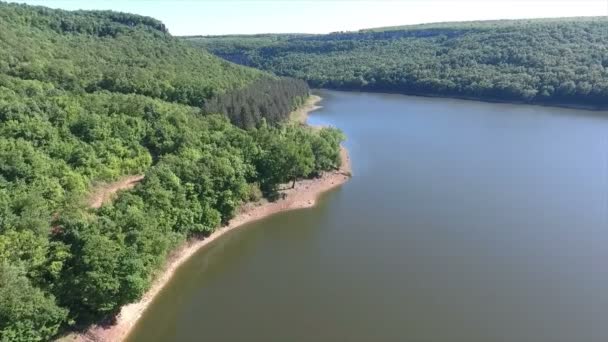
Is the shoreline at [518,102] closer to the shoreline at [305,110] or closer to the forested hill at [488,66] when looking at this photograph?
the forested hill at [488,66]

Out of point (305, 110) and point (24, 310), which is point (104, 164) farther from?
point (305, 110)

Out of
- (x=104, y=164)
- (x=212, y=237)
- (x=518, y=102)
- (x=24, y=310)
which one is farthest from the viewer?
(x=518, y=102)

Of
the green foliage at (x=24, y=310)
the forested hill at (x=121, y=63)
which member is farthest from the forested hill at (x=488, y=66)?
the green foliage at (x=24, y=310)

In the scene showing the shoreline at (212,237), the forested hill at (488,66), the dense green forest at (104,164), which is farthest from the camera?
the forested hill at (488,66)

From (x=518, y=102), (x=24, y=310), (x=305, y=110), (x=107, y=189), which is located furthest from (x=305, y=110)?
(x=24, y=310)

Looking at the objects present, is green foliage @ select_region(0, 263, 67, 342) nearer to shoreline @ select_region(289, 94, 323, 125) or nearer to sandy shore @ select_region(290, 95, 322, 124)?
shoreline @ select_region(289, 94, 323, 125)

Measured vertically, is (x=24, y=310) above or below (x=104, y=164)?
below

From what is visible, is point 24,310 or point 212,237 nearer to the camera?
point 24,310
